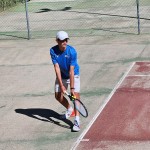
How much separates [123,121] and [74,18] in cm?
1239

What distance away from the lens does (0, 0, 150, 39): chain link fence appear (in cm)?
2012

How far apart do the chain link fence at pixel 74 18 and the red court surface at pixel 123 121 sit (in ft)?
21.6

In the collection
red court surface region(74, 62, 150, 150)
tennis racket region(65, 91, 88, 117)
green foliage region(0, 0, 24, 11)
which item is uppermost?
tennis racket region(65, 91, 88, 117)

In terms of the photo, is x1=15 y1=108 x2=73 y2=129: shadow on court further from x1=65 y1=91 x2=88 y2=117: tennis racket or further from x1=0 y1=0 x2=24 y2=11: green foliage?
x1=0 y1=0 x2=24 y2=11: green foliage

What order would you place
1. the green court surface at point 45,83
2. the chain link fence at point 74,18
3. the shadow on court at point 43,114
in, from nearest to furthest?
the green court surface at point 45,83 → the shadow on court at point 43,114 → the chain link fence at point 74,18

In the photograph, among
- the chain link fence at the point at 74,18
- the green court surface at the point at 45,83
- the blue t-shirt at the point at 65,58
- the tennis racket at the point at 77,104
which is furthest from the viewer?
the chain link fence at the point at 74,18

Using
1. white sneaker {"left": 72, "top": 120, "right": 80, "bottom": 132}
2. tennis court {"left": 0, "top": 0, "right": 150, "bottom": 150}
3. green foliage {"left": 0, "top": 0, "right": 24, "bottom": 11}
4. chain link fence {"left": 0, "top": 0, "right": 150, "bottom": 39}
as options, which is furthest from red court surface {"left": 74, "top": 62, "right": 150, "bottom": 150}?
green foliage {"left": 0, "top": 0, "right": 24, "bottom": 11}

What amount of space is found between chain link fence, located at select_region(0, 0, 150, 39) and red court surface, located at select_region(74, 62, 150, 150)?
657 cm

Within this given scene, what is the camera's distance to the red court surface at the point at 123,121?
9.86 meters

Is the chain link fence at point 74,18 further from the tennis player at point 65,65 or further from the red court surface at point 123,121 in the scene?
the tennis player at point 65,65

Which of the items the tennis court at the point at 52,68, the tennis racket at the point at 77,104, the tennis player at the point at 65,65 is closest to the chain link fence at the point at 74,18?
the tennis court at the point at 52,68

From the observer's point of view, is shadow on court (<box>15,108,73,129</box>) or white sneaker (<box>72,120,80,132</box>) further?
shadow on court (<box>15,108,73,129</box>)

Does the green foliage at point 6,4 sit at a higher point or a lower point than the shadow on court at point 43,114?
lower

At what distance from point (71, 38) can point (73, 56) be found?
347 inches
